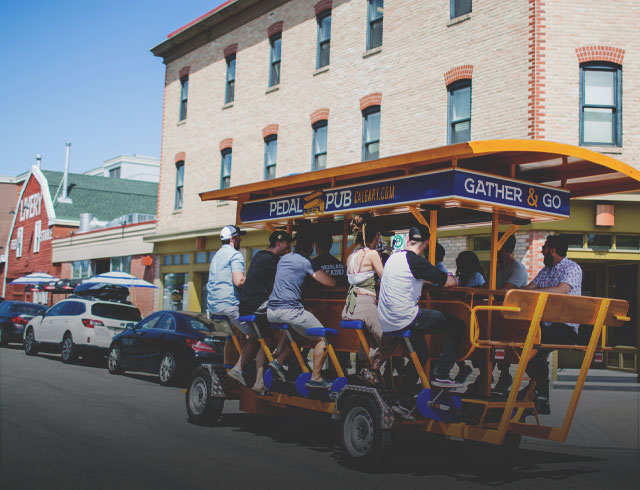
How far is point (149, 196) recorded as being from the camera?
50.2 meters

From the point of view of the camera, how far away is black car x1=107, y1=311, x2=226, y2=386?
14.0 m

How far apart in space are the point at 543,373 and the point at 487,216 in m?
2.29

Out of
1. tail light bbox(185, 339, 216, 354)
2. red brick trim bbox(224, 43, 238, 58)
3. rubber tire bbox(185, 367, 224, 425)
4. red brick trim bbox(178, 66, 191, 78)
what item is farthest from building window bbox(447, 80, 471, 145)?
red brick trim bbox(178, 66, 191, 78)

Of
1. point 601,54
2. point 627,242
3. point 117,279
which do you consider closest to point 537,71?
point 601,54

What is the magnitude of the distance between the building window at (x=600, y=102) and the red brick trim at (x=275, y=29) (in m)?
10.6

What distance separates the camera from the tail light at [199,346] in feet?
45.8

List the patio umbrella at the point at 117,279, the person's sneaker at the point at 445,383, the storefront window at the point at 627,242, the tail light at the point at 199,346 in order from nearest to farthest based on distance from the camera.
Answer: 1. the person's sneaker at the point at 445,383
2. the tail light at the point at 199,346
3. the storefront window at the point at 627,242
4. the patio umbrella at the point at 117,279

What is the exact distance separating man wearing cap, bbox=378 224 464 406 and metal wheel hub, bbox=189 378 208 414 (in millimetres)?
3213

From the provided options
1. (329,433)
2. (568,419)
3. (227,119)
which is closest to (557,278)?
(568,419)

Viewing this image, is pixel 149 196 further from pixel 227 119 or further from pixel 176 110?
pixel 227 119

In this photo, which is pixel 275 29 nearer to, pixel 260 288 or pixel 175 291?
pixel 175 291

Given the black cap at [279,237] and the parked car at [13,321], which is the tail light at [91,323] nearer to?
the parked car at [13,321]

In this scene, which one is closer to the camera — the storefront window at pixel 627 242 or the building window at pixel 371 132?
the storefront window at pixel 627 242

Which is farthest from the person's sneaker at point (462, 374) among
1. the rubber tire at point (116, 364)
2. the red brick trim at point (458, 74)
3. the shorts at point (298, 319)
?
the red brick trim at point (458, 74)
